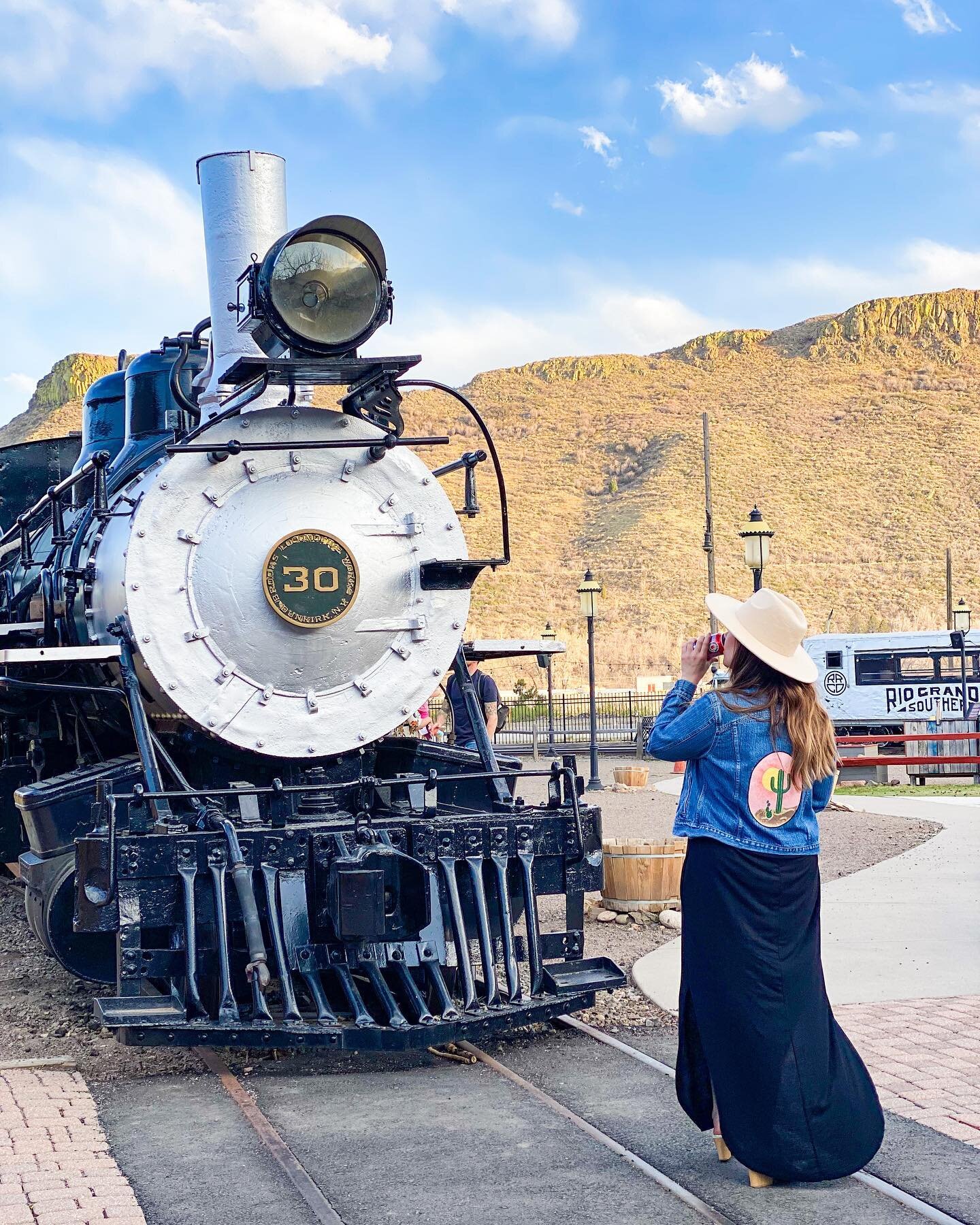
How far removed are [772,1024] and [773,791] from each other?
677mm

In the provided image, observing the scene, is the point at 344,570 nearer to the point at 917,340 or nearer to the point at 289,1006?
the point at 289,1006

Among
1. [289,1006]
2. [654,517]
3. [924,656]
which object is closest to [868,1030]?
[289,1006]

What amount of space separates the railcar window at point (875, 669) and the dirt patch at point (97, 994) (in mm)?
15341

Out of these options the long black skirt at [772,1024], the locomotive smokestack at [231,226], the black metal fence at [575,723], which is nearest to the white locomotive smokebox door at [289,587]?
the locomotive smokestack at [231,226]

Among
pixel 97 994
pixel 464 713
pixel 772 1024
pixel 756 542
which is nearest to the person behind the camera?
pixel 772 1024

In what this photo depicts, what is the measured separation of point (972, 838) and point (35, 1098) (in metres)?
9.34

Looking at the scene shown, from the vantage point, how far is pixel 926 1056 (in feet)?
18.3

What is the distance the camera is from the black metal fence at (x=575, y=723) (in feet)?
93.8

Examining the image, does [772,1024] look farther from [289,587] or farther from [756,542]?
[756,542]

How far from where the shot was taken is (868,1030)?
5.99m

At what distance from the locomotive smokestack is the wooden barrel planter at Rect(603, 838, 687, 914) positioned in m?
3.89

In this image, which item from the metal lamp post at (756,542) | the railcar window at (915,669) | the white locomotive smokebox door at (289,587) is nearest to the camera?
the white locomotive smokebox door at (289,587)

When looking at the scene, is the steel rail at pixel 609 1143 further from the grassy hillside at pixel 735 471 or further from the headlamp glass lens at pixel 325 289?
the grassy hillside at pixel 735 471

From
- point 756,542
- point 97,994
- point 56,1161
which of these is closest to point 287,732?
point 97,994
